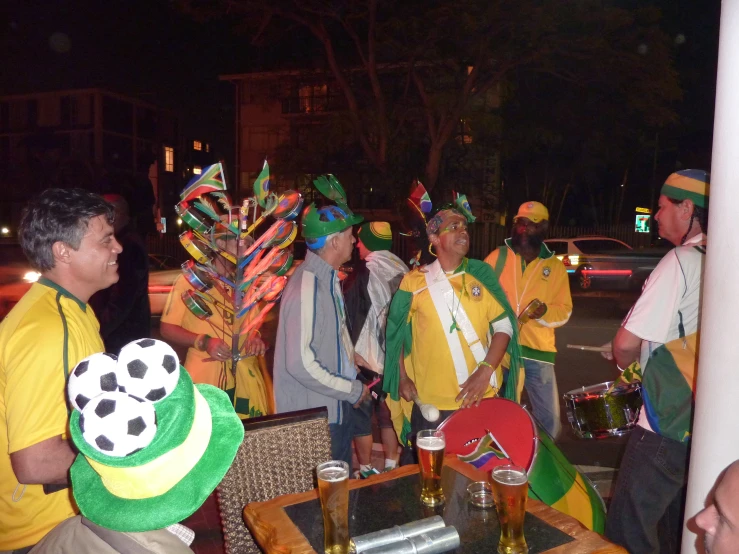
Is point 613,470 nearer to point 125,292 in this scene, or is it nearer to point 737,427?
point 737,427

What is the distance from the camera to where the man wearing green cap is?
4.50 metres

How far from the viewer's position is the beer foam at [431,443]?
2.27 m

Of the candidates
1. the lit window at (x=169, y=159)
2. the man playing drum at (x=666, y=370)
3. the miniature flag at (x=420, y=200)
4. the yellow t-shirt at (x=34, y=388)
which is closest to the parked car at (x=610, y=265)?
the miniature flag at (x=420, y=200)

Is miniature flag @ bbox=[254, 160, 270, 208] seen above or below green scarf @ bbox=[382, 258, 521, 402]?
above

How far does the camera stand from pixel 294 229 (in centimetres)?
350

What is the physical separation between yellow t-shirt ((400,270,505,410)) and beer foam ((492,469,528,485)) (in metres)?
1.56

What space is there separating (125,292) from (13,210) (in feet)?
143

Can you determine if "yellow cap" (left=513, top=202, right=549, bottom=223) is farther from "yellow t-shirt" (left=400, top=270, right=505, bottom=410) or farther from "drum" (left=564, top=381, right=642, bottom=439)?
"drum" (left=564, top=381, right=642, bottom=439)

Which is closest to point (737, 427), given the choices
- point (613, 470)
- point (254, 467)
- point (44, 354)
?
point (254, 467)

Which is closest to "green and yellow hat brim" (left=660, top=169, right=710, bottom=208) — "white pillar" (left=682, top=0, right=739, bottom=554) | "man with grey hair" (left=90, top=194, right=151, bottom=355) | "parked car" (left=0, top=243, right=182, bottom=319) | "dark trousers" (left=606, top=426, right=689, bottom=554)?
"white pillar" (left=682, top=0, right=739, bottom=554)

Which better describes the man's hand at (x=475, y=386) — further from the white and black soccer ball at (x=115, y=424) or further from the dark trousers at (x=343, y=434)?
the white and black soccer ball at (x=115, y=424)

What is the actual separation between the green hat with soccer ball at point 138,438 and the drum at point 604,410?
2286 mm

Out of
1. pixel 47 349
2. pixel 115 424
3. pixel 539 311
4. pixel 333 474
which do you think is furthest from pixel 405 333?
pixel 115 424

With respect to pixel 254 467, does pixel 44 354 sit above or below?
above
